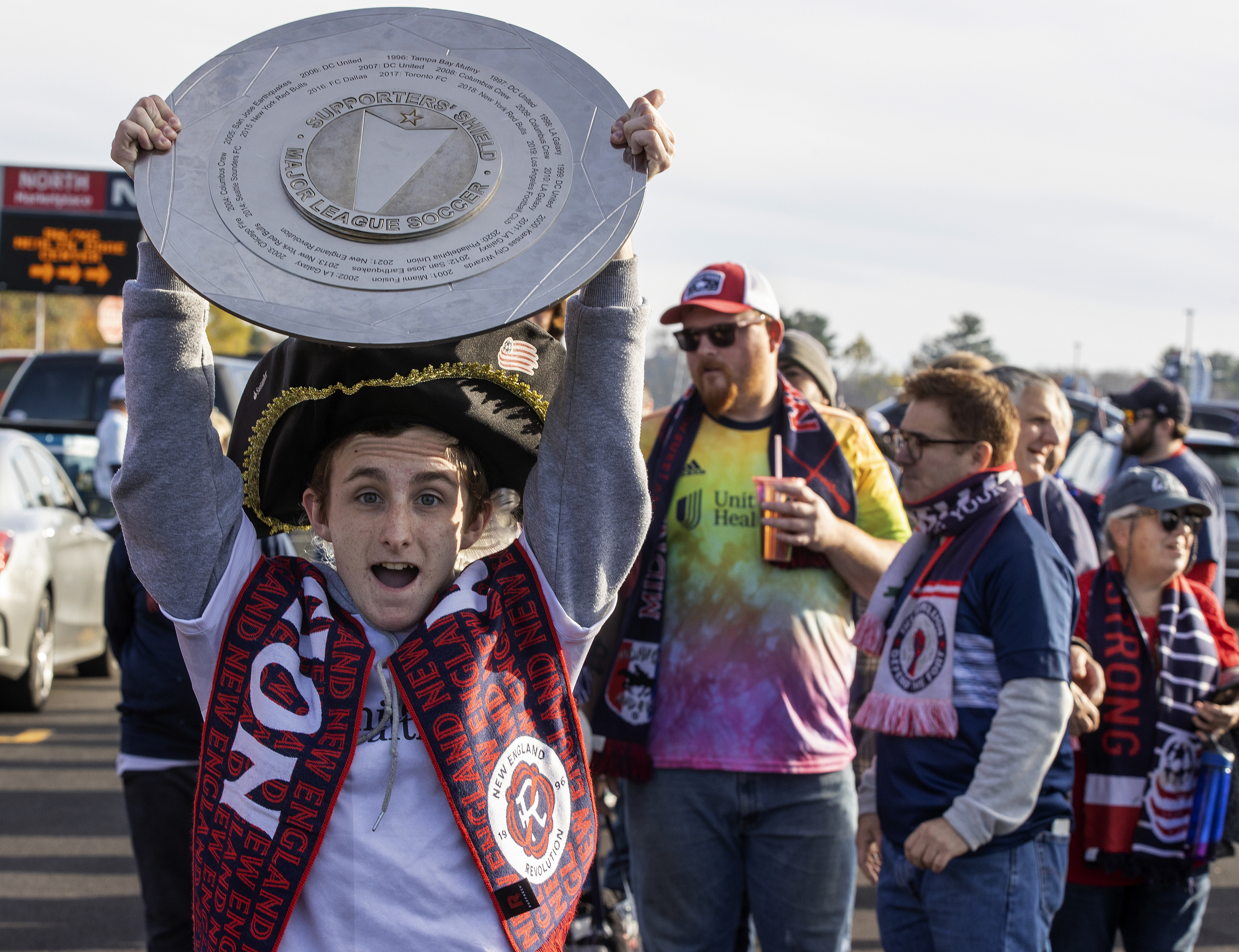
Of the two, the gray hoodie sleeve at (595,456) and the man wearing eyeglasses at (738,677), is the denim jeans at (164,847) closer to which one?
the man wearing eyeglasses at (738,677)

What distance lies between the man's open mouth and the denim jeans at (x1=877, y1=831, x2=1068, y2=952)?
5.29ft

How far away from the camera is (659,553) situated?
339cm

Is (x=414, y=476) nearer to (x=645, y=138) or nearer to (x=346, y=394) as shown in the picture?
(x=346, y=394)

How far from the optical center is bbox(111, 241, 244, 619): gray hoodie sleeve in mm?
1756

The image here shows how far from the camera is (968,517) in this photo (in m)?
3.06

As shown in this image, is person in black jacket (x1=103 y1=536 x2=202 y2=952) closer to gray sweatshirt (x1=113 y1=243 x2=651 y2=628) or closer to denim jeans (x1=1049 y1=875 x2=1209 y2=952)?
gray sweatshirt (x1=113 y1=243 x2=651 y2=628)

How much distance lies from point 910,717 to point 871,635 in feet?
1.19

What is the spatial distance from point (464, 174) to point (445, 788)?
0.86m

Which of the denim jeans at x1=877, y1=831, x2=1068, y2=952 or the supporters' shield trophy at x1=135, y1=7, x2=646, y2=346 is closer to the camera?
the supporters' shield trophy at x1=135, y1=7, x2=646, y2=346

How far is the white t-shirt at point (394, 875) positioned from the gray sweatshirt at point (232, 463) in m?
0.14

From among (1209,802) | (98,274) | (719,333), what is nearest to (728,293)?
(719,333)

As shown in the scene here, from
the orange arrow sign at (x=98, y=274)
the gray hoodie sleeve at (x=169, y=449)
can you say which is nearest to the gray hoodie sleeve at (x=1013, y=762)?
the gray hoodie sleeve at (x=169, y=449)

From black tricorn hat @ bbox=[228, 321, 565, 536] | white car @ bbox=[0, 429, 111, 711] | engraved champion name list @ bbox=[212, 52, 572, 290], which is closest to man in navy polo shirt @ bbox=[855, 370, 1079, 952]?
black tricorn hat @ bbox=[228, 321, 565, 536]

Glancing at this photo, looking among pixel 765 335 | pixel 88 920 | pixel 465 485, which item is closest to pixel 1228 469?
pixel 765 335
